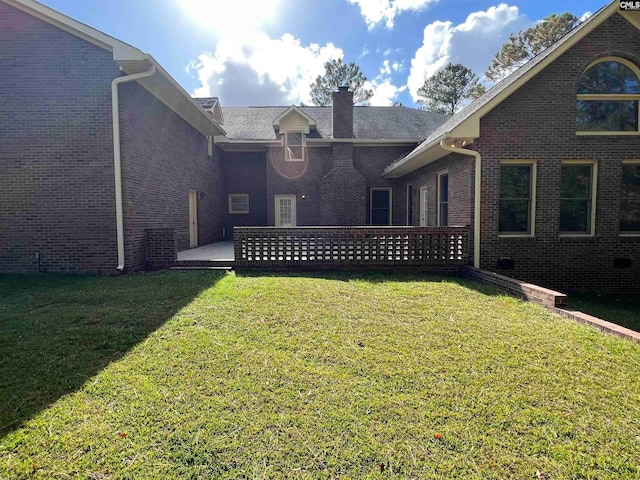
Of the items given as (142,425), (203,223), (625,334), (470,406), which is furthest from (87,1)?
(625,334)

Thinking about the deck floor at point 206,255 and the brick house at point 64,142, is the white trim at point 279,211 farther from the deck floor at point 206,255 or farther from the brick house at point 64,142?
the brick house at point 64,142

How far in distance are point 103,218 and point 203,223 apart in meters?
5.83

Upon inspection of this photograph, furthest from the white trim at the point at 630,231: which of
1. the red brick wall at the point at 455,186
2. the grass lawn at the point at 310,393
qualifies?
the grass lawn at the point at 310,393

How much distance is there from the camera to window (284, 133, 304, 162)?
1496cm

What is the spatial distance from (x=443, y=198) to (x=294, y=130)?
7.79 m

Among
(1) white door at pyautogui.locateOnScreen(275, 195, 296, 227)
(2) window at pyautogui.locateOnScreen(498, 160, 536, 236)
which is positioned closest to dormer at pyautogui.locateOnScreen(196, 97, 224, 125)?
(1) white door at pyautogui.locateOnScreen(275, 195, 296, 227)

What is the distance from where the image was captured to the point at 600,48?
760 centimetres

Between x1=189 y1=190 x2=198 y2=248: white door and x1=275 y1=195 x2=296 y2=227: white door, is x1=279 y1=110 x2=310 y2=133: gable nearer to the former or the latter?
x1=275 y1=195 x2=296 y2=227: white door

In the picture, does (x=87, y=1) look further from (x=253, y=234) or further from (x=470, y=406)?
(x=470, y=406)

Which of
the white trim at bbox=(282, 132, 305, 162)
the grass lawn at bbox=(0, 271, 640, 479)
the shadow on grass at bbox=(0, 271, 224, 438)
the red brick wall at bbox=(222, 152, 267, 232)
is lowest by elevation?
the grass lawn at bbox=(0, 271, 640, 479)

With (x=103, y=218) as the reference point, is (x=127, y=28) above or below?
above

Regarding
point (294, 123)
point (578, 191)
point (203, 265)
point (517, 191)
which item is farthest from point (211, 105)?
point (578, 191)

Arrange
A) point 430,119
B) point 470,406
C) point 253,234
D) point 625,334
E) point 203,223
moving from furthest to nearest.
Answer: point 430,119
point 203,223
point 253,234
point 625,334
point 470,406

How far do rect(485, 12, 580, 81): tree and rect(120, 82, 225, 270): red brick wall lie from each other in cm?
2459
